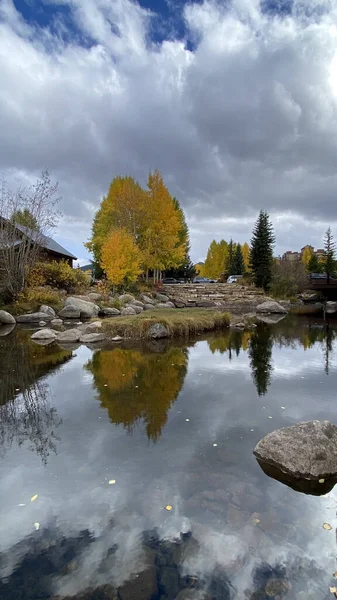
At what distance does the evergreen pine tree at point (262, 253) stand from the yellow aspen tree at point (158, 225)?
12128mm

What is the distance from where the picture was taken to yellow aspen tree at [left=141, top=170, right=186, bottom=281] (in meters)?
30.0

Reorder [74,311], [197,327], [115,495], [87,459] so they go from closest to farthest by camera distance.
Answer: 1. [115,495]
2. [87,459]
3. [197,327]
4. [74,311]

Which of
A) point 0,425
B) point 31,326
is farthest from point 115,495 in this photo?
point 31,326

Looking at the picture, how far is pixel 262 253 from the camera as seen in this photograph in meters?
39.5

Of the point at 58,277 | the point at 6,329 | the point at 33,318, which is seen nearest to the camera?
the point at 6,329

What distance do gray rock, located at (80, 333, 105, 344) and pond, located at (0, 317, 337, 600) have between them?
187 inches

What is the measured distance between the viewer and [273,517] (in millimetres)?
3223

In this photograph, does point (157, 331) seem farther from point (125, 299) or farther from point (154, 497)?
point (154, 497)

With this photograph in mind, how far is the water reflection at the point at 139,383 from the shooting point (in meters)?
5.62

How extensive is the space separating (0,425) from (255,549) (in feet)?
13.8

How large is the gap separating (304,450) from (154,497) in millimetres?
1926

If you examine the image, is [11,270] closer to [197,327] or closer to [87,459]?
[197,327]

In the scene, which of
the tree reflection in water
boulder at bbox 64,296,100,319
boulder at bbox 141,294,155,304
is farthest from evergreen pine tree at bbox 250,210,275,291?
the tree reflection in water

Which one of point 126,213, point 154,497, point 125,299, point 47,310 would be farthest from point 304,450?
point 126,213
